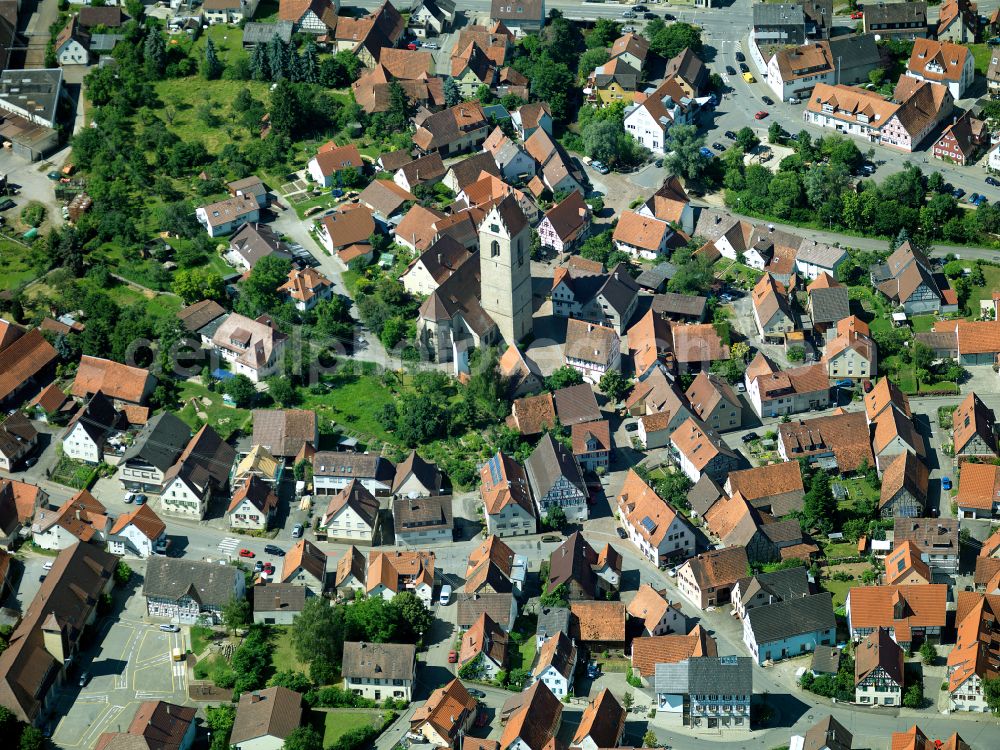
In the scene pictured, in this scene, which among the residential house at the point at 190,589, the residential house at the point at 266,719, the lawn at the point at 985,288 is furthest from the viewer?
the lawn at the point at 985,288

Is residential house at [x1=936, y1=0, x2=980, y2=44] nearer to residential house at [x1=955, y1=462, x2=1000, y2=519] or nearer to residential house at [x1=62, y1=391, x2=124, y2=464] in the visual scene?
residential house at [x1=955, y1=462, x2=1000, y2=519]

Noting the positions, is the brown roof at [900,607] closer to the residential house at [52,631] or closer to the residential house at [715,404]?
the residential house at [715,404]

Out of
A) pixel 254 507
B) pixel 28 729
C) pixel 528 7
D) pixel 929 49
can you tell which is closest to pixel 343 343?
pixel 254 507

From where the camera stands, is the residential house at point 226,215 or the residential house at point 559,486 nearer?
the residential house at point 559,486

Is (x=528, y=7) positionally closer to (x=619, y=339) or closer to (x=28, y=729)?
(x=619, y=339)

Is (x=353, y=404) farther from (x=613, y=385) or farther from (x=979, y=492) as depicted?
(x=979, y=492)

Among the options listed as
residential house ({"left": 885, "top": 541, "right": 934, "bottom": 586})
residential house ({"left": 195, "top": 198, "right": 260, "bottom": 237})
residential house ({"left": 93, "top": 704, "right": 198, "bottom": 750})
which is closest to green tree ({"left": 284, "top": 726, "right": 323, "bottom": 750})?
residential house ({"left": 93, "top": 704, "right": 198, "bottom": 750})

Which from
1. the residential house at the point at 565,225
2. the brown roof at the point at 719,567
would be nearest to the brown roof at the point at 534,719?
the brown roof at the point at 719,567
